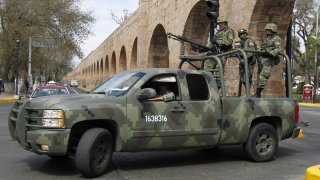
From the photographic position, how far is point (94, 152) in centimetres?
673

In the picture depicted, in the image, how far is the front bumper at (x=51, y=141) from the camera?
6.49m

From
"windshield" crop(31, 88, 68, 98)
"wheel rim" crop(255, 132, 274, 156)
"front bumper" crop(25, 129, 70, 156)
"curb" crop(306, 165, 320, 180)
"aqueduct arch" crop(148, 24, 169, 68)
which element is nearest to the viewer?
"curb" crop(306, 165, 320, 180)

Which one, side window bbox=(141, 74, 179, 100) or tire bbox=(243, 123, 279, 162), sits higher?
side window bbox=(141, 74, 179, 100)

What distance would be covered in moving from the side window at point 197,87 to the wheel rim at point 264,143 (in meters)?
1.39

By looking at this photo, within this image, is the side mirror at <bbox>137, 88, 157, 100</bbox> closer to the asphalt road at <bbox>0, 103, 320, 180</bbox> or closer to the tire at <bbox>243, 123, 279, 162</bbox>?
the asphalt road at <bbox>0, 103, 320, 180</bbox>

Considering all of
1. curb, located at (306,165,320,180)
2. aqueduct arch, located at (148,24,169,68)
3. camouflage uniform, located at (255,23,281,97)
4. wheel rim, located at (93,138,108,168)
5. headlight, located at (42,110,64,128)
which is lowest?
curb, located at (306,165,320,180)

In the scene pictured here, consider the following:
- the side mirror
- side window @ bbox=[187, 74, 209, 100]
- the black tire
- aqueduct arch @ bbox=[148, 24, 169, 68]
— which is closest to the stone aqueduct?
aqueduct arch @ bbox=[148, 24, 169, 68]

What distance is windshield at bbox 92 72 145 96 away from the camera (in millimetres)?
7324

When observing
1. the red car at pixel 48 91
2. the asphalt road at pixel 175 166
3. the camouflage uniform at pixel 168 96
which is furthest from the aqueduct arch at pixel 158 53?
the camouflage uniform at pixel 168 96

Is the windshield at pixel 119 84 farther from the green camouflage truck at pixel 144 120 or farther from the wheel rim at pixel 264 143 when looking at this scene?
the wheel rim at pixel 264 143

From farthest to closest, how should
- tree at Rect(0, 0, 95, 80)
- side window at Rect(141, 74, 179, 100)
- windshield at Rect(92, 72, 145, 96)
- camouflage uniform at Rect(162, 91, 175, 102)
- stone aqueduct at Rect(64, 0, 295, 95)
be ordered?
1. tree at Rect(0, 0, 95, 80)
2. stone aqueduct at Rect(64, 0, 295, 95)
3. side window at Rect(141, 74, 179, 100)
4. camouflage uniform at Rect(162, 91, 175, 102)
5. windshield at Rect(92, 72, 145, 96)

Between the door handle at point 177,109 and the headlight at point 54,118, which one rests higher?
the door handle at point 177,109

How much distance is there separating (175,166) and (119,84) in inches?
65.1

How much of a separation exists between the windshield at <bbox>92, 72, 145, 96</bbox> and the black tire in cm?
72
